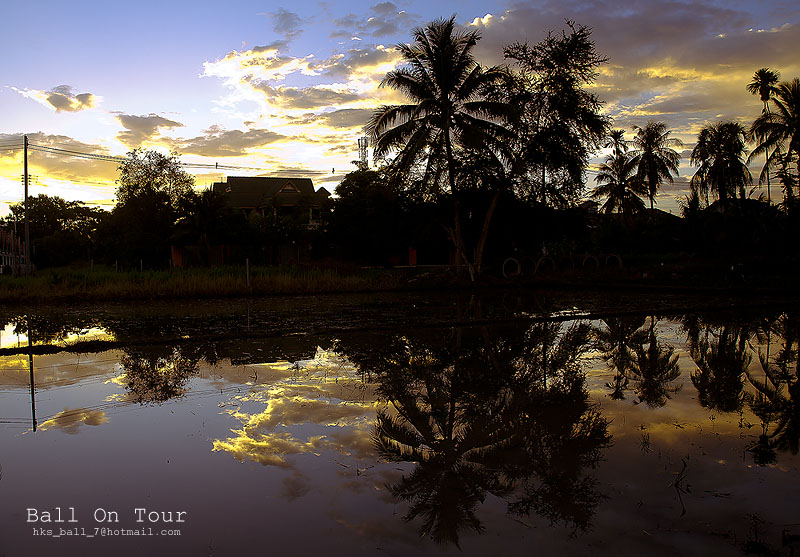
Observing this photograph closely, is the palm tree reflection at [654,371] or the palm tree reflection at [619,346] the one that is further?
the palm tree reflection at [619,346]

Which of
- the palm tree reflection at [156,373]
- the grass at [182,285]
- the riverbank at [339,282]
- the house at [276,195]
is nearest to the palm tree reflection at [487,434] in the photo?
the palm tree reflection at [156,373]

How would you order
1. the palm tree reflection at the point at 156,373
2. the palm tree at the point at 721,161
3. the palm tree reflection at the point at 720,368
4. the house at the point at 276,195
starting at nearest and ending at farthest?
the palm tree reflection at the point at 720,368, the palm tree reflection at the point at 156,373, the palm tree at the point at 721,161, the house at the point at 276,195

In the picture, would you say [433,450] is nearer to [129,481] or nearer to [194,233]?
[129,481]

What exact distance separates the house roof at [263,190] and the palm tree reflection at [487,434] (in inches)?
1694

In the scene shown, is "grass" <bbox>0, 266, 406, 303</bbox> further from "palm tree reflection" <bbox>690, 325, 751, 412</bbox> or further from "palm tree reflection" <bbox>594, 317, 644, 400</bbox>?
"palm tree reflection" <bbox>690, 325, 751, 412</bbox>

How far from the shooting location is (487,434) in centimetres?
507

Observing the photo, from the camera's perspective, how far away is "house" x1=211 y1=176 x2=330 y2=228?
4806 cm

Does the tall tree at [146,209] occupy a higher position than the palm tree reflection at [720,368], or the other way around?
the tall tree at [146,209]

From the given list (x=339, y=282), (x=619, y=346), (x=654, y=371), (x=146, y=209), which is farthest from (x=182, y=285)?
(x=146, y=209)

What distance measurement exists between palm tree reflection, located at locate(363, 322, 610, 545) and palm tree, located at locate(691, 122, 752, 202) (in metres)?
34.7

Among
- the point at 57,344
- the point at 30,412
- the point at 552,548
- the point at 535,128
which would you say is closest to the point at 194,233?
the point at 535,128

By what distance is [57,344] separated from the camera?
33.9 feet

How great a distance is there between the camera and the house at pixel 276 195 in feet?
158

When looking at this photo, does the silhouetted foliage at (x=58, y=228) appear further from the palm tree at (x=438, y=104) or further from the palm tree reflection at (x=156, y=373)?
the palm tree reflection at (x=156, y=373)
